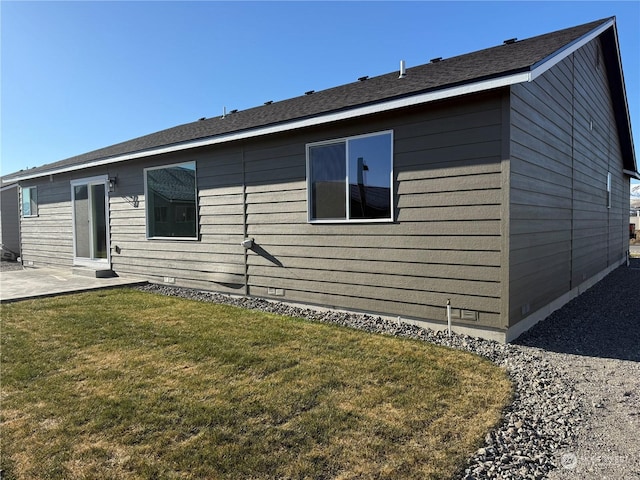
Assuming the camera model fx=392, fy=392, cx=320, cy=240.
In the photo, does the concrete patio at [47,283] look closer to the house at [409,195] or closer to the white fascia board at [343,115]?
the house at [409,195]

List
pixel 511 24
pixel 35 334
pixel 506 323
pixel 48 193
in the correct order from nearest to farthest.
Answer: pixel 506 323 → pixel 35 334 → pixel 511 24 → pixel 48 193

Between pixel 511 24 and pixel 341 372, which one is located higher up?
pixel 511 24

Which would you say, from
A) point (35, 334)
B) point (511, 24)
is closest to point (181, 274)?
point (35, 334)

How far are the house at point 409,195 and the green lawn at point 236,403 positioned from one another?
111 centimetres

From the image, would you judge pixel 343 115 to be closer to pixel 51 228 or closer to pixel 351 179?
pixel 351 179

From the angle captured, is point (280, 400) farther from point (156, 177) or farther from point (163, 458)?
point (156, 177)

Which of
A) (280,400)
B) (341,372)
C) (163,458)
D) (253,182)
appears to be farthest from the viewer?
(253,182)

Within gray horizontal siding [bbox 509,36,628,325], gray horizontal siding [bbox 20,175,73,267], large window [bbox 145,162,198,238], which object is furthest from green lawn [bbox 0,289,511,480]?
gray horizontal siding [bbox 20,175,73,267]

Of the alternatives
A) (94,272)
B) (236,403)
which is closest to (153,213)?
(94,272)

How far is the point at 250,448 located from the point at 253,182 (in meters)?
4.87

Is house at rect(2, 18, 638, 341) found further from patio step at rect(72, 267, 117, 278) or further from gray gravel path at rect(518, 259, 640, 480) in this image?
gray gravel path at rect(518, 259, 640, 480)

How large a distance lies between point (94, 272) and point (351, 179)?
6.87 meters

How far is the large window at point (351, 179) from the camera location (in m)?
5.08

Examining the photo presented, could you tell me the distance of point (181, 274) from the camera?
782 centimetres
